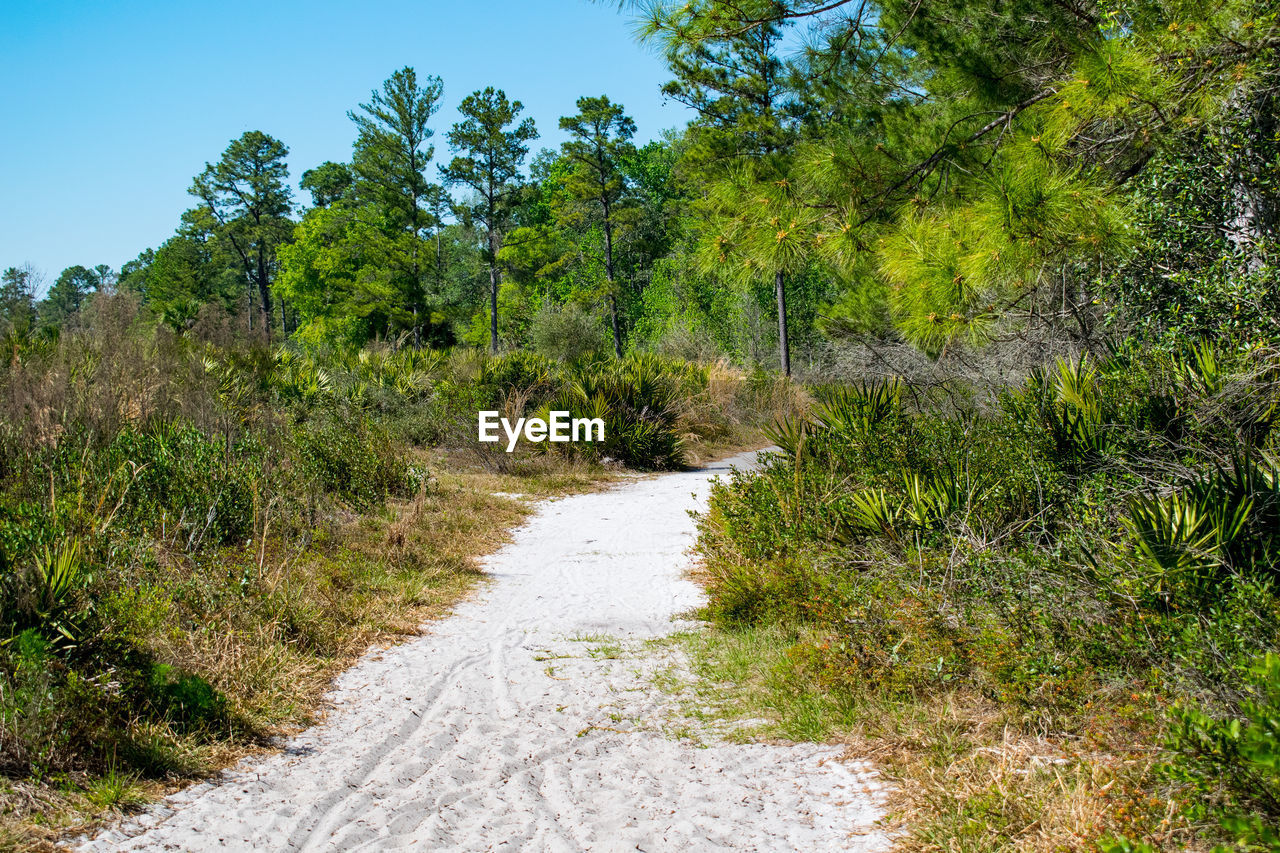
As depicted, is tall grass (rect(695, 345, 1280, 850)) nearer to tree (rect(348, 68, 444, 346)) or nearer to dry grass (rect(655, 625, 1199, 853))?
dry grass (rect(655, 625, 1199, 853))

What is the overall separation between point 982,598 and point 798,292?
99.0ft

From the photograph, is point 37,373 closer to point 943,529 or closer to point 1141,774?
point 943,529

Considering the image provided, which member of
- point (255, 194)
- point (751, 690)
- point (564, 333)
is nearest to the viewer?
point (751, 690)

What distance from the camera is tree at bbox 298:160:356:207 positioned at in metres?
55.7

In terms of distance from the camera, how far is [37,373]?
804 centimetres

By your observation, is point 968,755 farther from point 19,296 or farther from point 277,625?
point 19,296

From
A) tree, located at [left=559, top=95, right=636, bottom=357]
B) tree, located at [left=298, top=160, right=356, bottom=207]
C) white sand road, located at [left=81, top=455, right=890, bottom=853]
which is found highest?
tree, located at [left=298, top=160, right=356, bottom=207]

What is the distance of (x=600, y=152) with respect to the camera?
3266 centimetres

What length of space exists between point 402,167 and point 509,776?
1472 inches

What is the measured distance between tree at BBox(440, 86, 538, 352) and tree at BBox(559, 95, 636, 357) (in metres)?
4.02

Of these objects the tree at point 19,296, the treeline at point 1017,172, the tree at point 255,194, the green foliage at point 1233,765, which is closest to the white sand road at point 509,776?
the green foliage at point 1233,765

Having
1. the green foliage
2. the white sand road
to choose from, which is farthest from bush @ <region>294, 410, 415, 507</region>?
the green foliage

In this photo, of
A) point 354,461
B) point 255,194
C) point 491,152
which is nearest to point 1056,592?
point 354,461

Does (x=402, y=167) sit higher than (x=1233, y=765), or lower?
higher
